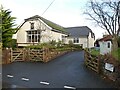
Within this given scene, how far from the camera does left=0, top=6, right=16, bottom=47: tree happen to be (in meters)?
28.5

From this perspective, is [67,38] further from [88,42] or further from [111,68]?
[111,68]

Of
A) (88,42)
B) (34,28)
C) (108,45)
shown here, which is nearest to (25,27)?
(34,28)

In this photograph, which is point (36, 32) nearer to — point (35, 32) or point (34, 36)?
point (35, 32)

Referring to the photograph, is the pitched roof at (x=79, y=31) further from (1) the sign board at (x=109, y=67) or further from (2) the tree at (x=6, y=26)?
(1) the sign board at (x=109, y=67)

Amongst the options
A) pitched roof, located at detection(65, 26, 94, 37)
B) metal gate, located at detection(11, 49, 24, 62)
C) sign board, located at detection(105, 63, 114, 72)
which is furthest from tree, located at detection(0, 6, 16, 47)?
pitched roof, located at detection(65, 26, 94, 37)

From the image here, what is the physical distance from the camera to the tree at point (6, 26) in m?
28.5

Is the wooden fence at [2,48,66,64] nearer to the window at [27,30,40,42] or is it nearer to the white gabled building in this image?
the white gabled building

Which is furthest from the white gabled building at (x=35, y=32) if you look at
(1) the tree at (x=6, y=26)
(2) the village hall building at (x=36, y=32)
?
(1) the tree at (x=6, y=26)

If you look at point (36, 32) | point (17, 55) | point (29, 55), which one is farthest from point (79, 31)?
point (17, 55)

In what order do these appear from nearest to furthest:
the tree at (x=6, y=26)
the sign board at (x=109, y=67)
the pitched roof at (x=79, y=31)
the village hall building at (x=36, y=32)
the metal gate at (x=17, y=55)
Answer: the sign board at (x=109, y=67) → the metal gate at (x=17, y=55) → the tree at (x=6, y=26) → the village hall building at (x=36, y=32) → the pitched roof at (x=79, y=31)

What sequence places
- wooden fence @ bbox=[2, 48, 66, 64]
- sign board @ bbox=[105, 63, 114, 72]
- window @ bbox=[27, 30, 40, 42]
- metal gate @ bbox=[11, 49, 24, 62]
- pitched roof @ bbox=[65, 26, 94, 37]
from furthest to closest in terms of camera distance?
pitched roof @ bbox=[65, 26, 94, 37] → window @ bbox=[27, 30, 40, 42] → wooden fence @ bbox=[2, 48, 66, 64] → metal gate @ bbox=[11, 49, 24, 62] → sign board @ bbox=[105, 63, 114, 72]

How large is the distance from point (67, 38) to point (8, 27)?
75.6ft

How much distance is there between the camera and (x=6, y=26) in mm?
29219

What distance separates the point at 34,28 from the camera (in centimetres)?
3897
